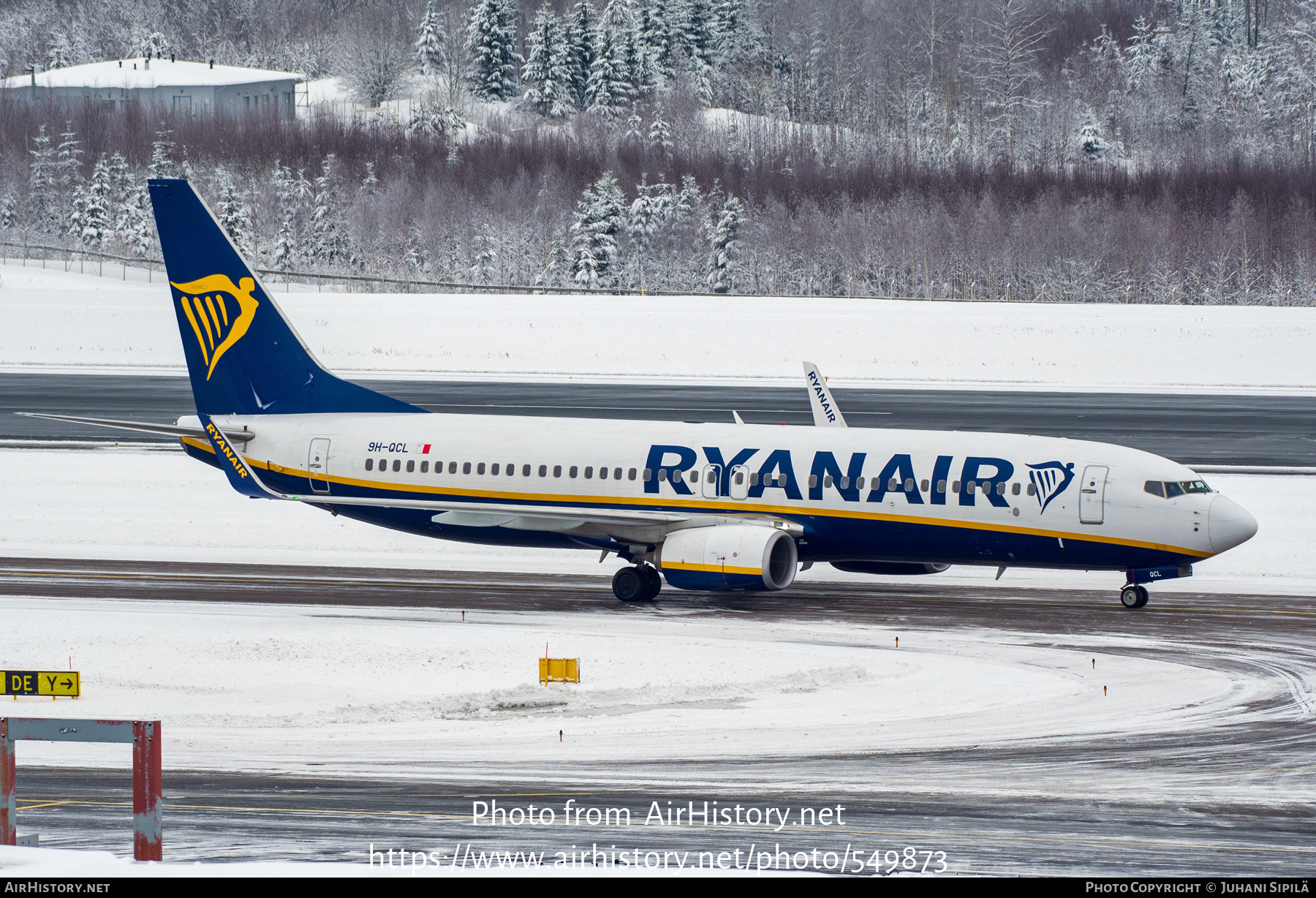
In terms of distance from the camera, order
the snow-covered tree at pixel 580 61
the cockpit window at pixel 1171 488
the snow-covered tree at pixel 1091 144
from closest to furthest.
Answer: the cockpit window at pixel 1171 488
the snow-covered tree at pixel 1091 144
the snow-covered tree at pixel 580 61

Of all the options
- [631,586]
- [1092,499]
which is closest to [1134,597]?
[1092,499]

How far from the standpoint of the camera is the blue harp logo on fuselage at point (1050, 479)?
108ft

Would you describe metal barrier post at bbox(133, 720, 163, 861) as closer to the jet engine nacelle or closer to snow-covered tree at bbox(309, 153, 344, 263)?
the jet engine nacelle

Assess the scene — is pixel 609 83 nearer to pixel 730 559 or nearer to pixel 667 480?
pixel 667 480

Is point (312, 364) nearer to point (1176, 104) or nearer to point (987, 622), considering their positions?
point (987, 622)

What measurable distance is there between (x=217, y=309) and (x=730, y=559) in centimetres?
1460

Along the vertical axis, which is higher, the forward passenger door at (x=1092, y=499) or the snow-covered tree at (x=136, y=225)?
the snow-covered tree at (x=136, y=225)

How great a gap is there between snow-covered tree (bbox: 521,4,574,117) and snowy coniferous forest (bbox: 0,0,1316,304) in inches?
16.0

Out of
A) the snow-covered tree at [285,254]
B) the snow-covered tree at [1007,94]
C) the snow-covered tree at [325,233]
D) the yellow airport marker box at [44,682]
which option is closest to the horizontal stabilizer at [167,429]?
the yellow airport marker box at [44,682]

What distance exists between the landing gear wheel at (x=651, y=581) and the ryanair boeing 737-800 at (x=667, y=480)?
0.19 ft

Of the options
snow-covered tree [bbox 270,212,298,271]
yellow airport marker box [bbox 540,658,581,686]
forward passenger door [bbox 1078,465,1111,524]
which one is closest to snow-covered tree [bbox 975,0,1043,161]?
snow-covered tree [bbox 270,212,298,271]

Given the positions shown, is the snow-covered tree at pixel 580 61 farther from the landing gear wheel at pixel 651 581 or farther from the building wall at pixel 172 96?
the landing gear wheel at pixel 651 581

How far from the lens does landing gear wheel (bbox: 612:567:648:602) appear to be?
34.5m

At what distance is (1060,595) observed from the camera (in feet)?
115
